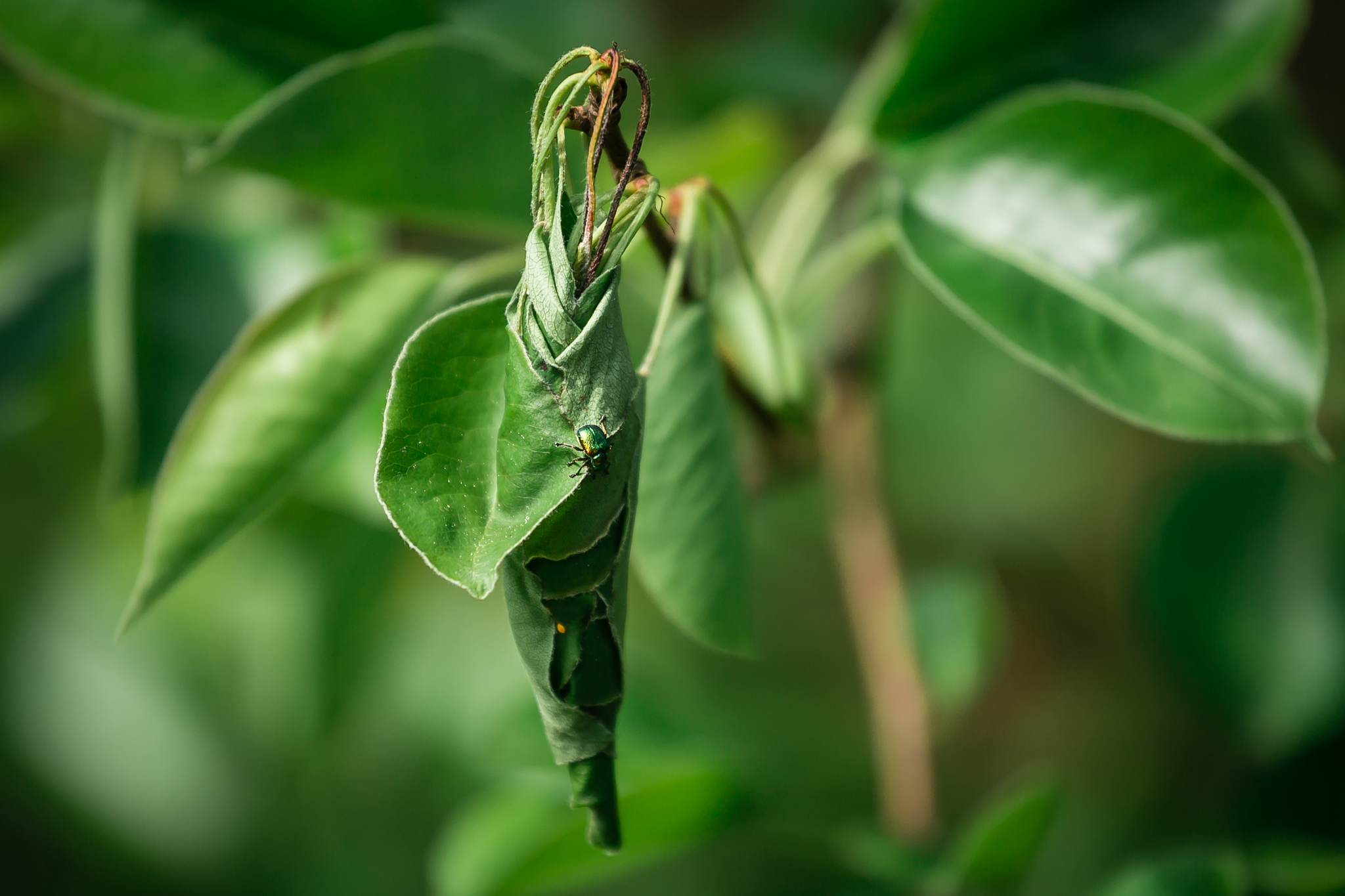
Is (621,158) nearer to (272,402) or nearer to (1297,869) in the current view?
(272,402)

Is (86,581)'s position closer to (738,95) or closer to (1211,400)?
(738,95)

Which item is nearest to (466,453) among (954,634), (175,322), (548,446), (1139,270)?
(548,446)

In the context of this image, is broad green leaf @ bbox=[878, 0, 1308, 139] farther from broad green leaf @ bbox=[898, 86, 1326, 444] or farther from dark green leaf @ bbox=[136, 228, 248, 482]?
dark green leaf @ bbox=[136, 228, 248, 482]

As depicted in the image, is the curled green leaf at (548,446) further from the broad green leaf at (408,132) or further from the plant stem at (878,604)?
the plant stem at (878,604)

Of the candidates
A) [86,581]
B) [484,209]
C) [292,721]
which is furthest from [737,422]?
[86,581]

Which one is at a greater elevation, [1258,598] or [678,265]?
[678,265]

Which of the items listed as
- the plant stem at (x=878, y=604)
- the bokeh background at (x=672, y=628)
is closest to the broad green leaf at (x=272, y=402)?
the bokeh background at (x=672, y=628)
